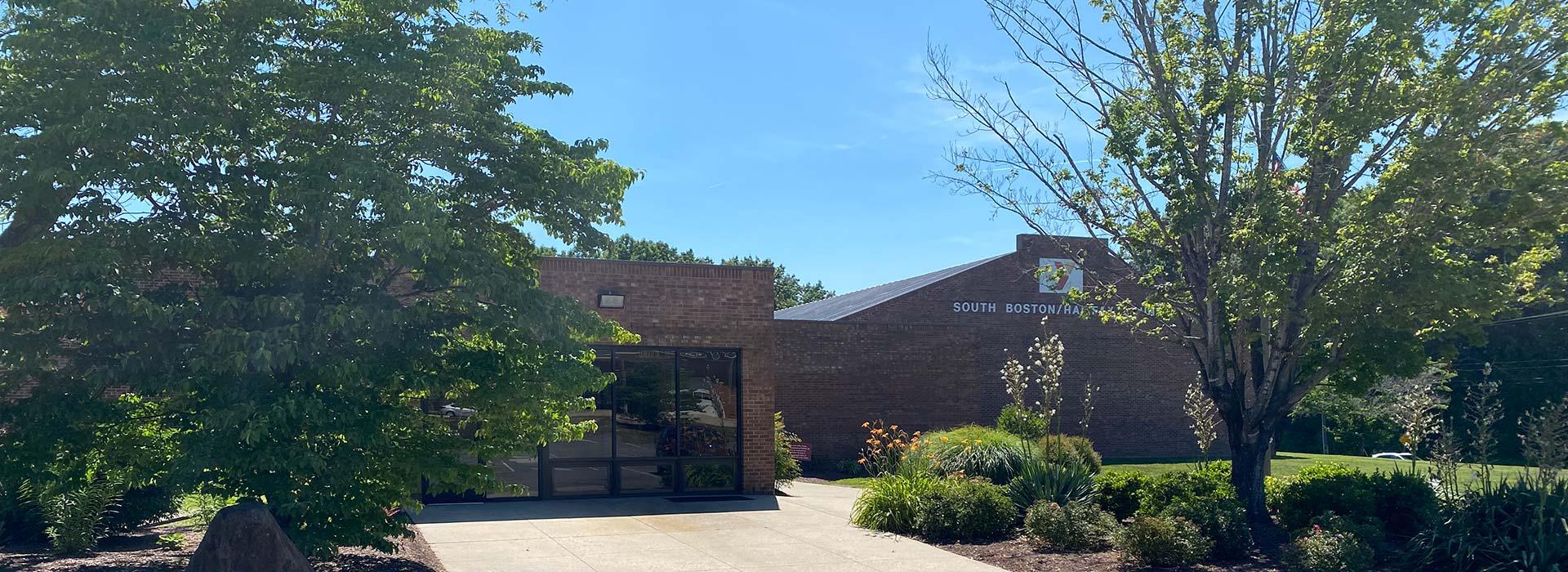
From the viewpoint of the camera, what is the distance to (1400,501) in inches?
422

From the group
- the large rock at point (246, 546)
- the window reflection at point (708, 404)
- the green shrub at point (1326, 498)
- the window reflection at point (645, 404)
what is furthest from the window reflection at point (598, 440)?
the green shrub at point (1326, 498)

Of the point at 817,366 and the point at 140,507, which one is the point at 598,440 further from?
the point at 817,366

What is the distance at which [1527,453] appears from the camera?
31.4ft

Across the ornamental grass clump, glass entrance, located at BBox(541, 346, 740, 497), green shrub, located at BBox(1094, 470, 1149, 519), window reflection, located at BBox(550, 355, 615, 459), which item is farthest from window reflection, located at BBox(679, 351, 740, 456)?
green shrub, located at BBox(1094, 470, 1149, 519)

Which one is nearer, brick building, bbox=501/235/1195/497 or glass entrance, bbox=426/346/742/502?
glass entrance, bbox=426/346/742/502

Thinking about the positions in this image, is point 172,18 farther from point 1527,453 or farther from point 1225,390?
point 1527,453

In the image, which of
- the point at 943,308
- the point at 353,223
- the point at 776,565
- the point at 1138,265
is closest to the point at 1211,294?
the point at 1138,265

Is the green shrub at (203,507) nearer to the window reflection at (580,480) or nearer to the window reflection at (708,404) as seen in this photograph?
the window reflection at (580,480)

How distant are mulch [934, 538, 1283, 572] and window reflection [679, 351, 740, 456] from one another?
20.6 feet

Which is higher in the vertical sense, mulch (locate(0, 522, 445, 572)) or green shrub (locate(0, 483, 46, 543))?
green shrub (locate(0, 483, 46, 543))

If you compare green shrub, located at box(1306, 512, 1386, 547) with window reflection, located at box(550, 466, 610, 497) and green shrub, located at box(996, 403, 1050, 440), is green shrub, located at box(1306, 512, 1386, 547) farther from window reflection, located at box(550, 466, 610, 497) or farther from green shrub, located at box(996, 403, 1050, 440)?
window reflection, located at box(550, 466, 610, 497)

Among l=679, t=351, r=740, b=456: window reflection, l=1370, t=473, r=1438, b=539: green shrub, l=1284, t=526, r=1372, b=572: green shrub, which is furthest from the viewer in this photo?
l=679, t=351, r=740, b=456: window reflection

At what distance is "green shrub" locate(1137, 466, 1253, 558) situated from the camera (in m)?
10.3

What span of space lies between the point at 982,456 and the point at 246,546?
10.9m
